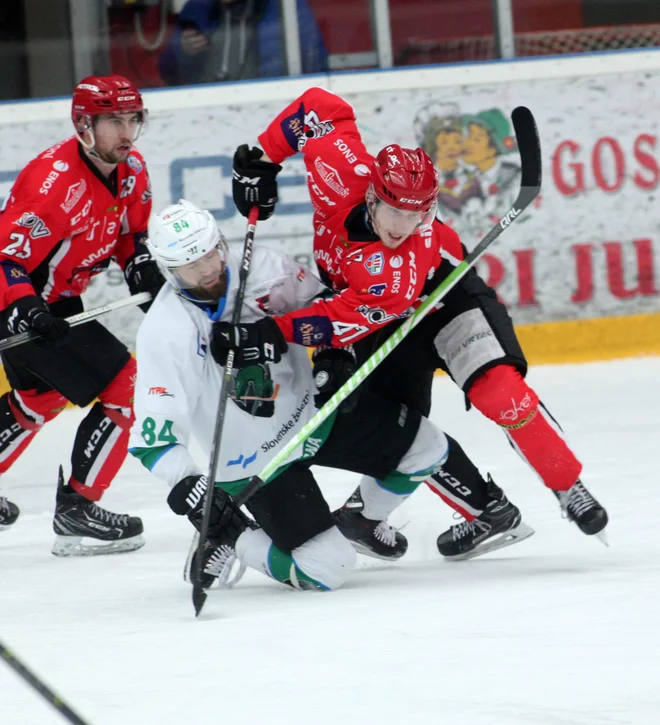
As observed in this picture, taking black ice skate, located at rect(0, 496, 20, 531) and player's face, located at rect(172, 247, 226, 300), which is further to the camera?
black ice skate, located at rect(0, 496, 20, 531)

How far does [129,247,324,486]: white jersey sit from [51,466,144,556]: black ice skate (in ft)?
1.96

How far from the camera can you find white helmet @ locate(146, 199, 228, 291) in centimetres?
256

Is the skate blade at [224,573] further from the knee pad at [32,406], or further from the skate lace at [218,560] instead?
the knee pad at [32,406]

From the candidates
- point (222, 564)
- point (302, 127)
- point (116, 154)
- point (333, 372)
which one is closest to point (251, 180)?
point (302, 127)

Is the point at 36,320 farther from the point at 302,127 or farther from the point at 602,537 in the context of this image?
the point at 602,537

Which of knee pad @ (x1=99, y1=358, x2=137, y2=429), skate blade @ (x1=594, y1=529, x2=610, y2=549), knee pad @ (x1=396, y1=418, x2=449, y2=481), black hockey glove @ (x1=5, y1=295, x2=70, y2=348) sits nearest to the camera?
skate blade @ (x1=594, y1=529, x2=610, y2=549)

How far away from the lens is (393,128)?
529 centimetres

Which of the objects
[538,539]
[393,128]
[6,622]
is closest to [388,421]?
[538,539]

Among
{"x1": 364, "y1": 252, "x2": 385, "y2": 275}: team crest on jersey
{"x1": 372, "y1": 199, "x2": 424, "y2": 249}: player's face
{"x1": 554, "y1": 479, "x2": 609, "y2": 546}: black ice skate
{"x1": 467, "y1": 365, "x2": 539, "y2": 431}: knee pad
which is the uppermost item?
{"x1": 372, "y1": 199, "x2": 424, "y2": 249}: player's face

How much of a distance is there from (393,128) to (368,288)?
269 centimetres

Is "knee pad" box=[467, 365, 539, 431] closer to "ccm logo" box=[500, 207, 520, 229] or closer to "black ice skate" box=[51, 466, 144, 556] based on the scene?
"ccm logo" box=[500, 207, 520, 229]

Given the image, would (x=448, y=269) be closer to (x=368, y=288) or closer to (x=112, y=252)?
(x=368, y=288)

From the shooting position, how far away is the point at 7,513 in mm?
3428

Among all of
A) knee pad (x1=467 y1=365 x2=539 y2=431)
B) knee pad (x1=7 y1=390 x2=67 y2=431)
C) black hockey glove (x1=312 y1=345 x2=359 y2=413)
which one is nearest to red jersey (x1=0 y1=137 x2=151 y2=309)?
knee pad (x1=7 y1=390 x2=67 y2=431)
